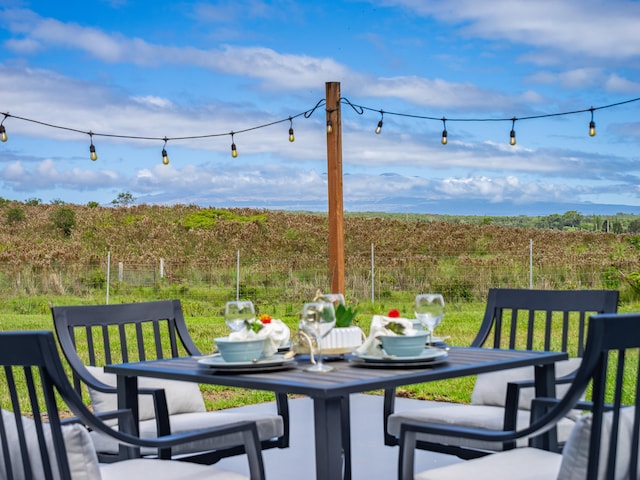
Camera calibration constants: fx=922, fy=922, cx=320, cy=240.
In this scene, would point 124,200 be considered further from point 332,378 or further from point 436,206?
point 332,378

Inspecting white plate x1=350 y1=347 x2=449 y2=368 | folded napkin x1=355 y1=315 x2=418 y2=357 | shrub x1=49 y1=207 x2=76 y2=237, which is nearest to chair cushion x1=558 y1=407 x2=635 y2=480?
white plate x1=350 y1=347 x2=449 y2=368

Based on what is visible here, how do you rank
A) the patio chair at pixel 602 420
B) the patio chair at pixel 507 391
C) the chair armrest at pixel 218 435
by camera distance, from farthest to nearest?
1. the patio chair at pixel 507 391
2. the chair armrest at pixel 218 435
3. the patio chair at pixel 602 420

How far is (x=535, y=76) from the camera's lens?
30188mm

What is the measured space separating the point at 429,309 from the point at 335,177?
479 cm

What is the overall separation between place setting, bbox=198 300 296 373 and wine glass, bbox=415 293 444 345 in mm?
469

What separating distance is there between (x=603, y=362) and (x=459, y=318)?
7.66m

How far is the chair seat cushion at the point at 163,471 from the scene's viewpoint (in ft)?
8.41

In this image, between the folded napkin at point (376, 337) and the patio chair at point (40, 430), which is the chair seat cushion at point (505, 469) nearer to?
the folded napkin at point (376, 337)

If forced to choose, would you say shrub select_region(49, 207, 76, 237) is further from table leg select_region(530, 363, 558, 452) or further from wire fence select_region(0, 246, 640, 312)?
table leg select_region(530, 363, 558, 452)

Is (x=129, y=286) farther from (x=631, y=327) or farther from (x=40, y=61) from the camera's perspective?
(x=40, y=61)

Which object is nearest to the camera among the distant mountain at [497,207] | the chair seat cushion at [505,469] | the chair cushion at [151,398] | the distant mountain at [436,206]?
the chair seat cushion at [505,469]

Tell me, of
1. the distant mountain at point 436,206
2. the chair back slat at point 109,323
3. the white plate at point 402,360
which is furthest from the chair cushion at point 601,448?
the distant mountain at point 436,206

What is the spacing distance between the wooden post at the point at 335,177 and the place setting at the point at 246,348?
469cm

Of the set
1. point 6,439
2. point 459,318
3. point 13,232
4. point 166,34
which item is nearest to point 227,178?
point 166,34
